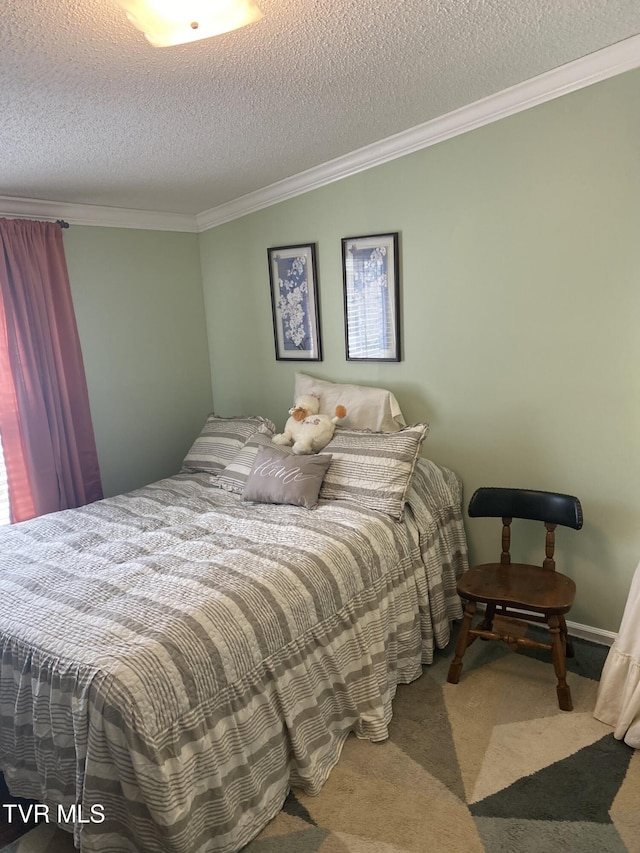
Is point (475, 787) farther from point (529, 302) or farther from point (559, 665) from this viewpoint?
point (529, 302)

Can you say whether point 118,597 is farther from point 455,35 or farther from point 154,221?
point 154,221

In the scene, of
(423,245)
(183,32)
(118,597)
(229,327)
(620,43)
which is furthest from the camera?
(229,327)

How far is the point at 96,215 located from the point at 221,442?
1.48 m

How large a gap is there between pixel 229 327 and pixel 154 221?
0.79m

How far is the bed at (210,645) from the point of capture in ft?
5.18

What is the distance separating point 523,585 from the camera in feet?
7.89

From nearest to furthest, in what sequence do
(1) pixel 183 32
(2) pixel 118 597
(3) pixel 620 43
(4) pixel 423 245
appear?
1. (1) pixel 183 32
2. (2) pixel 118 597
3. (3) pixel 620 43
4. (4) pixel 423 245

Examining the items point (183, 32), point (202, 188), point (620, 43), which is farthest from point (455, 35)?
point (202, 188)

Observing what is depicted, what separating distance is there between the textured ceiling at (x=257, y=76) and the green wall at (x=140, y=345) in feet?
1.99

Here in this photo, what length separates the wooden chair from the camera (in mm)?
2277

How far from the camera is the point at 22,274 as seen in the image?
3.04 m

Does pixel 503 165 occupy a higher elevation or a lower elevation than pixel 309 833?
higher

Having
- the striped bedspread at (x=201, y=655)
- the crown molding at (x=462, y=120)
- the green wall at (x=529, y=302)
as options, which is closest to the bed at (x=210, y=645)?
the striped bedspread at (x=201, y=655)

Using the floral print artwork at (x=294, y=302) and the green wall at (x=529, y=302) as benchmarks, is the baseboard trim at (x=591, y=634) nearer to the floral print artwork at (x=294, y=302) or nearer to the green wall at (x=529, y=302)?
the green wall at (x=529, y=302)
